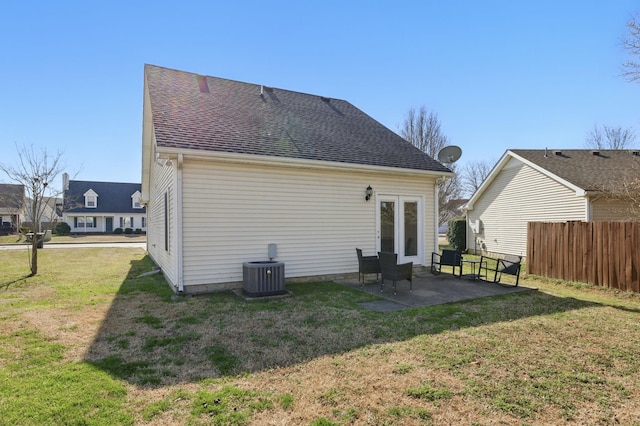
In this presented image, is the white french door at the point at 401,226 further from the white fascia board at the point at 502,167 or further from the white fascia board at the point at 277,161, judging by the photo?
the white fascia board at the point at 502,167

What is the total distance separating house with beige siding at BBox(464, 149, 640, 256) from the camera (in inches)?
521

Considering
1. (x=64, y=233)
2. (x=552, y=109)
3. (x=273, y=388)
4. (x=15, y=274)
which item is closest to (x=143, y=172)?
(x=15, y=274)

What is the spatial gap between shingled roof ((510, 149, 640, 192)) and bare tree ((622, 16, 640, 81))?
5.28m

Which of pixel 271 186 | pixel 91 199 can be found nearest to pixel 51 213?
pixel 271 186

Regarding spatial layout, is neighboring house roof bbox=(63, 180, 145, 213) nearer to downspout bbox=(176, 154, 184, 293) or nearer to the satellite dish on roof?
downspout bbox=(176, 154, 184, 293)

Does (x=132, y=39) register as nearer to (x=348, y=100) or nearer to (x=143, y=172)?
(x=143, y=172)

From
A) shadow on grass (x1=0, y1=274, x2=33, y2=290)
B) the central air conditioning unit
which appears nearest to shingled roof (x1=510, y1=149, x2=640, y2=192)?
the central air conditioning unit

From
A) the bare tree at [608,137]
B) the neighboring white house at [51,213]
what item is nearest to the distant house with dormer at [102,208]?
the neighboring white house at [51,213]

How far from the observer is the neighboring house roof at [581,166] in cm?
1344

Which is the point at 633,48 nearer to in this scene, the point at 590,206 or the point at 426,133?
the point at 590,206

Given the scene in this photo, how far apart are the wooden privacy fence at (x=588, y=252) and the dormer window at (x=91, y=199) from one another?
45.0 m

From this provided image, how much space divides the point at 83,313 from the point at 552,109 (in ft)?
65.5

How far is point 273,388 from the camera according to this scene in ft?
11.1

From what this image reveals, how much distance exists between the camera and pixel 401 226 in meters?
10.3
